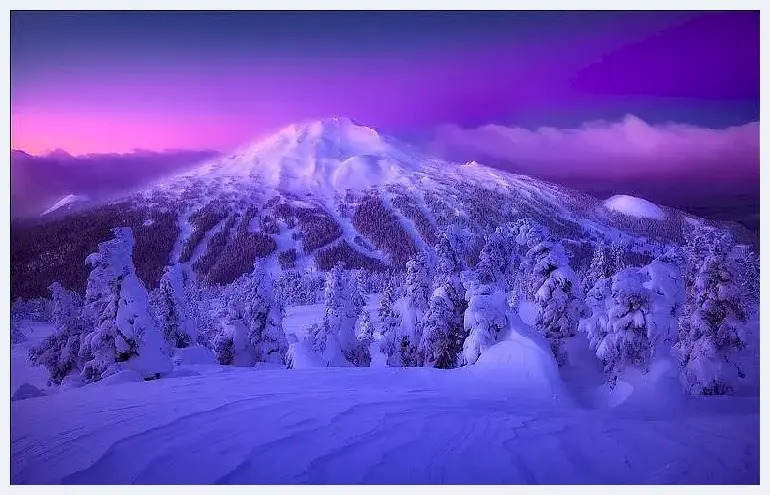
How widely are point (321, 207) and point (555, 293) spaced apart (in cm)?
804

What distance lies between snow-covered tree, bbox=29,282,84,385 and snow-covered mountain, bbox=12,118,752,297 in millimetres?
521

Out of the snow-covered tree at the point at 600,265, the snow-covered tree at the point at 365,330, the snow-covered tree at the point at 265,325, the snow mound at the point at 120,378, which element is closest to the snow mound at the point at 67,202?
the snow mound at the point at 120,378

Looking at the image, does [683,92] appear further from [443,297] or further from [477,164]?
[443,297]

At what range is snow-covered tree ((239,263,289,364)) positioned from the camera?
20.9 m

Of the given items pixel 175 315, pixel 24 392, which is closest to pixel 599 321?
pixel 24 392

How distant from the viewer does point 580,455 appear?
5.56 meters

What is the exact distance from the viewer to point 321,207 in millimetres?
16344

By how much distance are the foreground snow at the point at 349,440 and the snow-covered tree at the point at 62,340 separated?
4.37m

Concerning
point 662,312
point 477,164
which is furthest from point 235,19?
point 662,312

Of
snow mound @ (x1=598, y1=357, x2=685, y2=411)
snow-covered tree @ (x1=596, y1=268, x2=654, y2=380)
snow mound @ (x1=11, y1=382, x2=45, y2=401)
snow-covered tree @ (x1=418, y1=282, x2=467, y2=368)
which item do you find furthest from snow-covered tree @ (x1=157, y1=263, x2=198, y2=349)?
snow mound @ (x1=598, y1=357, x2=685, y2=411)

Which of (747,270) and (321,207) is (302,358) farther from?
(747,270)

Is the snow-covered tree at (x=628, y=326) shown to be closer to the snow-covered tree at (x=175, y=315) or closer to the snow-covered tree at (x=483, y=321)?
the snow-covered tree at (x=483, y=321)

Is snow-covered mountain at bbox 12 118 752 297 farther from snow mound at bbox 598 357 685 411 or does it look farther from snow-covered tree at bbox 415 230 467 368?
snow mound at bbox 598 357 685 411
